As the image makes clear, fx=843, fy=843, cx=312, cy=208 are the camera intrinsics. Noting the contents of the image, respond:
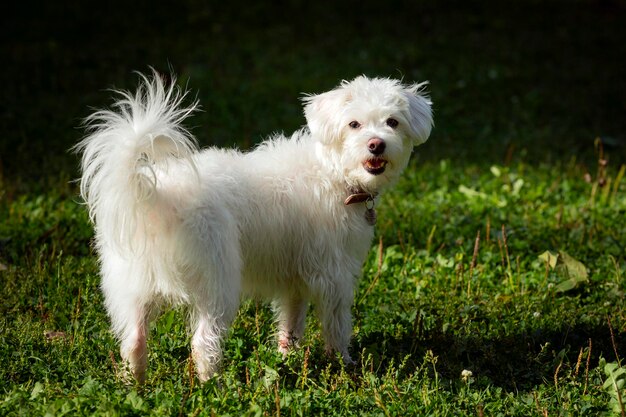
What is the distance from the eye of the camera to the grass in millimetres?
4254

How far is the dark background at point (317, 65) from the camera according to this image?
29.8ft

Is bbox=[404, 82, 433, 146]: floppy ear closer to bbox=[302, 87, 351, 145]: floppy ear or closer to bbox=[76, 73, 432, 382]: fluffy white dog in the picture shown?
bbox=[76, 73, 432, 382]: fluffy white dog

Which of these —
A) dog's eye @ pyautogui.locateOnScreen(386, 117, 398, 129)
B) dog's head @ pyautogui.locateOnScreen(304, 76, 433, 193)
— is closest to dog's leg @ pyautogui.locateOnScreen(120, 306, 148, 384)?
dog's head @ pyautogui.locateOnScreen(304, 76, 433, 193)

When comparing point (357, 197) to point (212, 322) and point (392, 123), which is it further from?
point (212, 322)

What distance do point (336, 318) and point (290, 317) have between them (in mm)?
359

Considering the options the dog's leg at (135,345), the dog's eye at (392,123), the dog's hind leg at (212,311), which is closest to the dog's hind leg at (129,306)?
the dog's leg at (135,345)

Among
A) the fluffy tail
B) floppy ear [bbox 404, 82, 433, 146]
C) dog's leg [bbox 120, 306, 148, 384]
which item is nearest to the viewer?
the fluffy tail

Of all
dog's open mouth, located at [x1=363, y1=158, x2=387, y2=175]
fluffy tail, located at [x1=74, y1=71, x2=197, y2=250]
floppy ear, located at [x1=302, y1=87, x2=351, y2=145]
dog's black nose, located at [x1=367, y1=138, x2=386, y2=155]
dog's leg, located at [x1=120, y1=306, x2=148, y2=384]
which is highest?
floppy ear, located at [x1=302, y1=87, x2=351, y2=145]

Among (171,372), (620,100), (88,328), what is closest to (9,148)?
(88,328)

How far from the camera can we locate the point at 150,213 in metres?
3.99

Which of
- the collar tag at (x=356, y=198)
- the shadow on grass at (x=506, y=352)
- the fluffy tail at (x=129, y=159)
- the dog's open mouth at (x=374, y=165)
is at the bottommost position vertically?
the shadow on grass at (x=506, y=352)

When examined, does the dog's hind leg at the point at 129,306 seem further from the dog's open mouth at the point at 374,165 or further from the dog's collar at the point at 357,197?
the dog's open mouth at the point at 374,165

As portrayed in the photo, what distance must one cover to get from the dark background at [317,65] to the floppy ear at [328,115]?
3291 mm

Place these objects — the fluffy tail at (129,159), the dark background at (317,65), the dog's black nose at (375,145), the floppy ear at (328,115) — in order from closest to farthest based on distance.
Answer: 1. the fluffy tail at (129,159)
2. the dog's black nose at (375,145)
3. the floppy ear at (328,115)
4. the dark background at (317,65)
